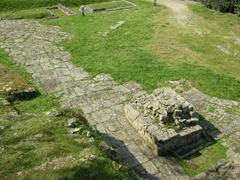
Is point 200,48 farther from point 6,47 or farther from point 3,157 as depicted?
point 3,157

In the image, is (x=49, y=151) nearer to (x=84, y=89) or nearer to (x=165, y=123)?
(x=165, y=123)

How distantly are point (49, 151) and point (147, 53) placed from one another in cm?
923

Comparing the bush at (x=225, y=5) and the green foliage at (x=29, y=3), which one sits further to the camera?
the green foliage at (x=29, y=3)

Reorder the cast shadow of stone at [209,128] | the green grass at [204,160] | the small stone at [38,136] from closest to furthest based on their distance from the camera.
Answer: the small stone at [38,136], the green grass at [204,160], the cast shadow of stone at [209,128]

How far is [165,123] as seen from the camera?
9.69 meters

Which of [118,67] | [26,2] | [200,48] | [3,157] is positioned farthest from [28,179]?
[26,2]

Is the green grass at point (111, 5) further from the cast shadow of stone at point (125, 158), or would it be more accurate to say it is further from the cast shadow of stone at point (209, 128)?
the cast shadow of stone at point (125, 158)

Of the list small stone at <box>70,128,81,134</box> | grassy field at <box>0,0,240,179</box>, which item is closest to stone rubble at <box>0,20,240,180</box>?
grassy field at <box>0,0,240,179</box>

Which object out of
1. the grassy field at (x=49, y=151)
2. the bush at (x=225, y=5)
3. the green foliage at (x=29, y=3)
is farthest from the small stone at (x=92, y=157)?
the green foliage at (x=29, y=3)

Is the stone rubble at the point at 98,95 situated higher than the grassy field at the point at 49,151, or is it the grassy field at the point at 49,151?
the grassy field at the point at 49,151

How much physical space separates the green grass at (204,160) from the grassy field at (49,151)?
186cm

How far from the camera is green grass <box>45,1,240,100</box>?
1338 centimetres

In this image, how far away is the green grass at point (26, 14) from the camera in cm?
2096

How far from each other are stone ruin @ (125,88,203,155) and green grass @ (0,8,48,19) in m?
13.3
